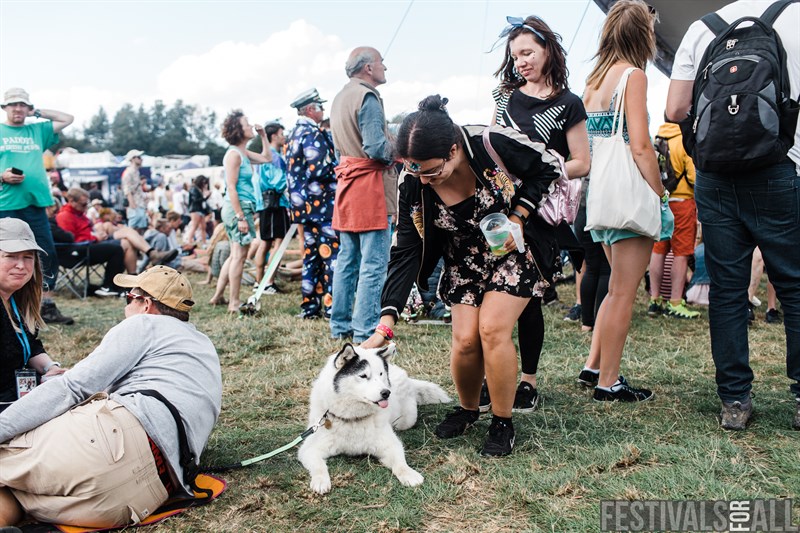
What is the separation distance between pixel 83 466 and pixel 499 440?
5.92ft

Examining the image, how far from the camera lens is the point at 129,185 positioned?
14758 mm

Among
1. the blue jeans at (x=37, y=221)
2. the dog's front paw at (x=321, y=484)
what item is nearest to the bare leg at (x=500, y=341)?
the dog's front paw at (x=321, y=484)

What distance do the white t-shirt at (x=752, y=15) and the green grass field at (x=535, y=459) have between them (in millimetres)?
1448

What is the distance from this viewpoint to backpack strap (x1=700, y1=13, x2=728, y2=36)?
304 cm

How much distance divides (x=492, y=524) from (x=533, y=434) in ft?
3.09

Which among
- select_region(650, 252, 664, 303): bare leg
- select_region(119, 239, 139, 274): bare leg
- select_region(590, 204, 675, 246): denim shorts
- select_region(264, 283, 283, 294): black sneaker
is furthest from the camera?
select_region(119, 239, 139, 274): bare leg

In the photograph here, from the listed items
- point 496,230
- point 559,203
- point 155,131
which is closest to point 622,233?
point 559,203

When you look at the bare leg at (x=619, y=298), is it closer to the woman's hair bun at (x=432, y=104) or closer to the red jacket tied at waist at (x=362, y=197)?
the woman's hair bun at (x=432, y=104)

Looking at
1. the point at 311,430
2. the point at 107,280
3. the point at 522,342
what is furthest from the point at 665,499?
the point at 107,280

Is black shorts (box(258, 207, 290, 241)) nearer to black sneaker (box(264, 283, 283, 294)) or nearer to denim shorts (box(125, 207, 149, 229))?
black sneaker (box(264, 283, 283, 294))

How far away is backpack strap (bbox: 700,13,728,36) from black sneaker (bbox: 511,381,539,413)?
2084mm

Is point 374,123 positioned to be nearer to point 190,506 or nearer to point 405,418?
point 405,418

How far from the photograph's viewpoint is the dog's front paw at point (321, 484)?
2766mm

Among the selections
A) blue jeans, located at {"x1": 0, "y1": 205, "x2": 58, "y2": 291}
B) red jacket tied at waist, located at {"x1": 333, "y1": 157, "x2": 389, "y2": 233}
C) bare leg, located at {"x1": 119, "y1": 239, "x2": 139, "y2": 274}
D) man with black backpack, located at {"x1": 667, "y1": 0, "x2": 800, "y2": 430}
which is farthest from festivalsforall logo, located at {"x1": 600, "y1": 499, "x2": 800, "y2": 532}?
bare leg, located at {"x1": 119, "y1": 239, "x2": 139, "y2": 274}
